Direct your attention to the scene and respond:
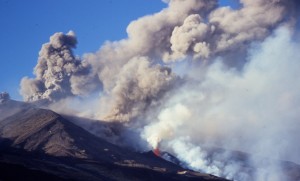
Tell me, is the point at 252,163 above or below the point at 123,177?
above

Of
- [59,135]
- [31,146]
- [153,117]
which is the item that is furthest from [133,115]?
[31,146]

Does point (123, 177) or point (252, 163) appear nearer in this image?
point (123, 177)

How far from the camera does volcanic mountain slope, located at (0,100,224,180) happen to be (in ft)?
179

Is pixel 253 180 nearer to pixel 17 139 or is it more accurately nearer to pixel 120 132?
pixel 120 132

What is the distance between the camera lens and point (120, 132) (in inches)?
3629

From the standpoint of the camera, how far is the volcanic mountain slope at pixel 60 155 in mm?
54656

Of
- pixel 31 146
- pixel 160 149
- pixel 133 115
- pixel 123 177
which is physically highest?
pixel 133 115

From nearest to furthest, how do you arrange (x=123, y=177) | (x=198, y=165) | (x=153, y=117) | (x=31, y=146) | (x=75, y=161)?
(x=123, y=177) < (x=75, y=161) < (x=31, y=146) < (x=198, y=165) < (x=153, y=117)

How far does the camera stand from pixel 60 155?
71.8m

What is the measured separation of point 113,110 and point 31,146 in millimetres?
18880

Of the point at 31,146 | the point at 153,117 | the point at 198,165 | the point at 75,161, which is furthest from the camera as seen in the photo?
the point at 153,117

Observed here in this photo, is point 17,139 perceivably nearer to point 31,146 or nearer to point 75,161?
point 31,146

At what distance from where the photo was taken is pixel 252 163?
94.3 metres

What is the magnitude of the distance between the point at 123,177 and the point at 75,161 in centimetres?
1012
